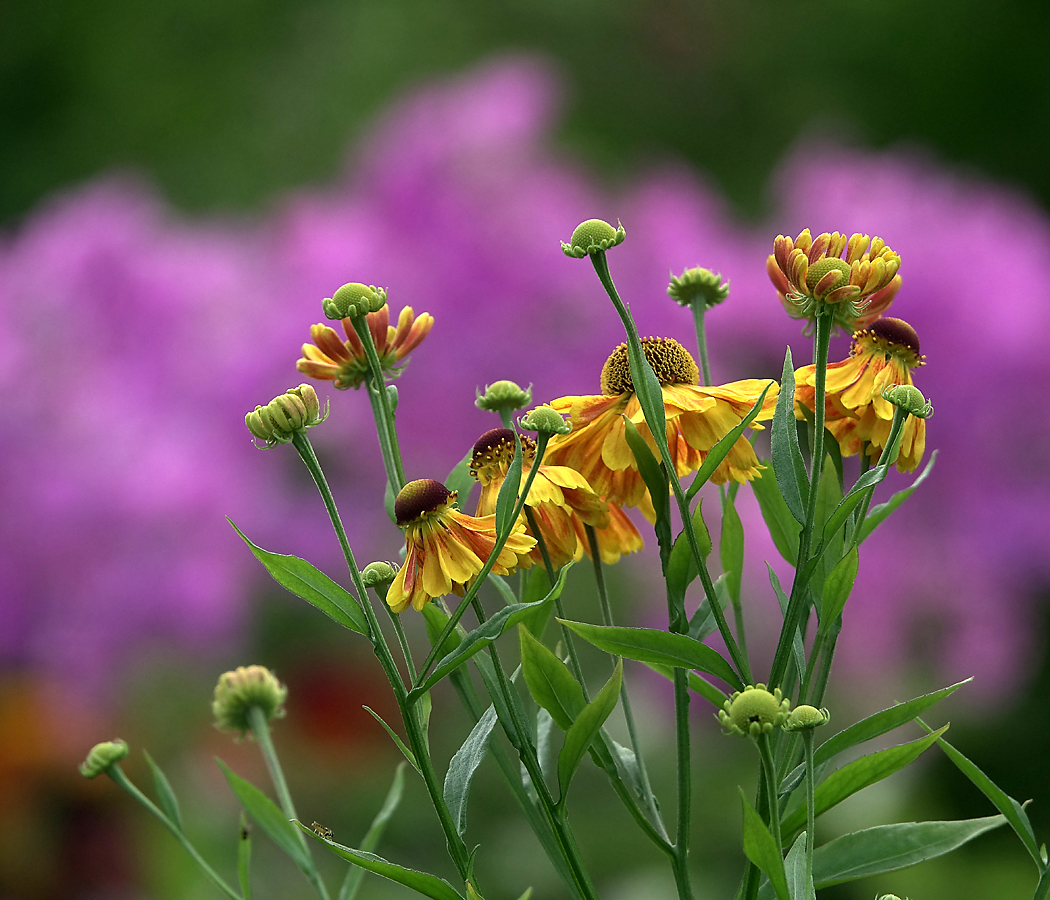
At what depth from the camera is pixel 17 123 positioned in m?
1.58

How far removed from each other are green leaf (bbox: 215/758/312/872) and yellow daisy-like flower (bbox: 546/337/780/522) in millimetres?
112

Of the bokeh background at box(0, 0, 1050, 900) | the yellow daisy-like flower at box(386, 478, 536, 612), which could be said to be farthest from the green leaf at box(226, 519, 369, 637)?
the bokeh background at box(0, 0, 1050, 900)

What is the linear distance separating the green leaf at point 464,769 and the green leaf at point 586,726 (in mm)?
16

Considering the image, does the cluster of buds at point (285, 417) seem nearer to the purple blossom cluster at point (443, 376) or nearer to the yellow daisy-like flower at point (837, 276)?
the yellow daisy-like flower at point (837, 276)

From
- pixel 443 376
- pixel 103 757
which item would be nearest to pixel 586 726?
pixel 103 757

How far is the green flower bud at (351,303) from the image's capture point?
0.71ft

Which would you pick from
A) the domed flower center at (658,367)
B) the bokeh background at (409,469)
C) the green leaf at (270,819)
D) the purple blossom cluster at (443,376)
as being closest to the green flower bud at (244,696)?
the green leaf at (270,819)

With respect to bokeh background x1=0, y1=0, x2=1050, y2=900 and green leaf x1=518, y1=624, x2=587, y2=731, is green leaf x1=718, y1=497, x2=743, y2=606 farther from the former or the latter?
bokeh background x1=0, y1=0, x2=1050, y2=900

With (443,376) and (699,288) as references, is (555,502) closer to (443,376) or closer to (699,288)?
(699,288)

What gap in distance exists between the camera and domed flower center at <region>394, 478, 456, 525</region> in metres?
0.22

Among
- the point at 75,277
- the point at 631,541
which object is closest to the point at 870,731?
the point at 631,541

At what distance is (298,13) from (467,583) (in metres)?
1.64

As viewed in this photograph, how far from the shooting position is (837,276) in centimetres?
21

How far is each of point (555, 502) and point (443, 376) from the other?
29.8 inches
